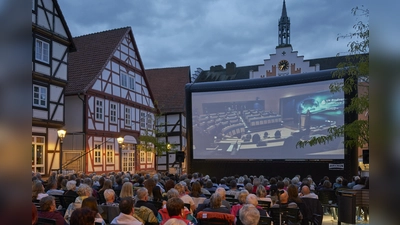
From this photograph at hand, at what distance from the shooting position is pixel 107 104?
21.0 m

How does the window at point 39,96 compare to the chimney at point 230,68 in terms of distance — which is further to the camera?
the chimney at point 230,68

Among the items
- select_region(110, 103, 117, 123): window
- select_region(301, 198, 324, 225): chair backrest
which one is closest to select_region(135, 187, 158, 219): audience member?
select_region(301, 198, 324, 225): chair backrest

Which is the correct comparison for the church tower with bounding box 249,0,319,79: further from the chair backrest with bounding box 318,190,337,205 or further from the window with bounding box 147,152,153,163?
the chair backrest with bounding box 318,190,337,205

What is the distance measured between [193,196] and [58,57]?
13.4 metres

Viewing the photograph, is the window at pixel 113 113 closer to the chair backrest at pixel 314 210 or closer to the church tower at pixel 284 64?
the chair backrest at pixel 314 210

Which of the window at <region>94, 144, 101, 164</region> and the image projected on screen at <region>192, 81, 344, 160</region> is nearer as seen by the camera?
the image projected on screen at <region>192, 81, 344, 160</region>

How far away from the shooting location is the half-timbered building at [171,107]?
28.6m

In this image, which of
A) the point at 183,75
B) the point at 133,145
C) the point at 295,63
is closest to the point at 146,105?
the point at 133,145

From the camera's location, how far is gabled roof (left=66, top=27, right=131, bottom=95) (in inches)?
778

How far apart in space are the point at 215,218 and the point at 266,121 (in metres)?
10.8

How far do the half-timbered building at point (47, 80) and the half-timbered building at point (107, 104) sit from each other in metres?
1.59

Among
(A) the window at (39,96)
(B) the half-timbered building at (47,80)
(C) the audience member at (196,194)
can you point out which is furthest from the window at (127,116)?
(C) the audience member at (196,194)

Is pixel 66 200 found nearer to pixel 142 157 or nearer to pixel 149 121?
pixel 142 157

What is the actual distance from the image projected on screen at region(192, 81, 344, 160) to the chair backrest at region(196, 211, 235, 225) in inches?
393
